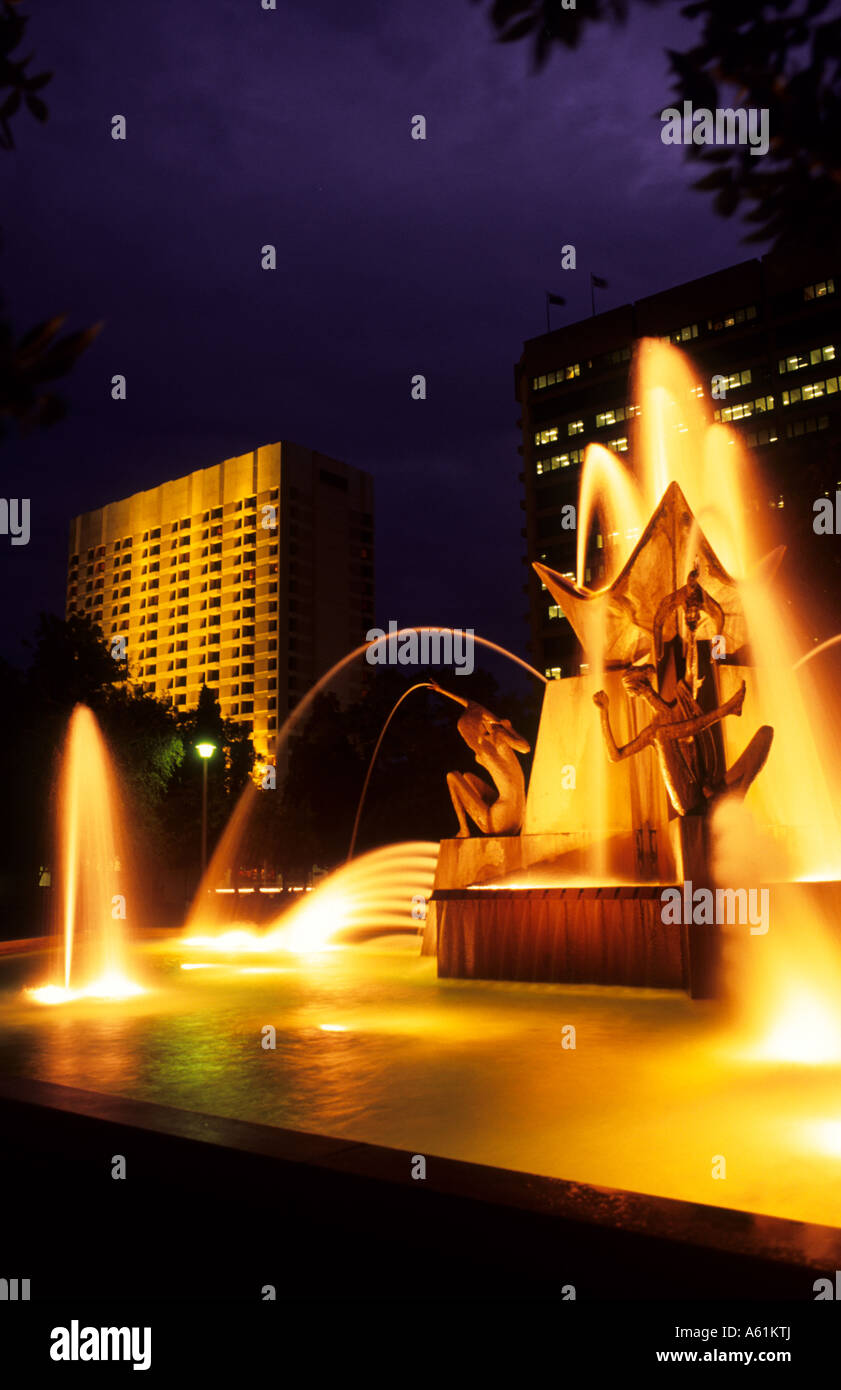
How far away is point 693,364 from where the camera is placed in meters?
73.1

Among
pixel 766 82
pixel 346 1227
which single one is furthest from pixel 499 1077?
pixel 766 82

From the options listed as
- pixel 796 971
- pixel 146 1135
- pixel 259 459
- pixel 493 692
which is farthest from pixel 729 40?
pixel 259 459

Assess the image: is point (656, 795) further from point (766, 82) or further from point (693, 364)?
point (693, 364)

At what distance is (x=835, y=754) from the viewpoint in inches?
572

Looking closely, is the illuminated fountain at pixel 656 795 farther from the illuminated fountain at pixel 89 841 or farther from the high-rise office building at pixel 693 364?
the high-rise office building at pixel 693 364

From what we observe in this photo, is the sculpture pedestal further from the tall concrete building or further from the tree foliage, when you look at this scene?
the tall concrete building

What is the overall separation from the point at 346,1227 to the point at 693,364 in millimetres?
76656

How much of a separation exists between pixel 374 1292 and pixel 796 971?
7447 millimetres

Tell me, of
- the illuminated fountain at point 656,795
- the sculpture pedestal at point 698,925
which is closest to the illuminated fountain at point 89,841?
the illuminated fountain at point 656,795

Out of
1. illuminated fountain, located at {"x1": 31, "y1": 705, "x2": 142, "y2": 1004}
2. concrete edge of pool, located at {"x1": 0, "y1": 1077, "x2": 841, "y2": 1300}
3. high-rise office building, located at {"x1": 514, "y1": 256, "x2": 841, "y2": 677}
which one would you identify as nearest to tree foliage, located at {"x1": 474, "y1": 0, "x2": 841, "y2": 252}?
concrete edge of pool, located at {"x1": 0, "y1": 1077, "x2": 841, "y2": 1300}

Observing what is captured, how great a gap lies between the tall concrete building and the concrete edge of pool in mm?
Result: 101538

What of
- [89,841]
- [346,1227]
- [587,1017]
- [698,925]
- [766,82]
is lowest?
[587,1017]

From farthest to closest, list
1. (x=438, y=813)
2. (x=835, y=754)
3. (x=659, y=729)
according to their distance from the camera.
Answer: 1. (x=438, y=813)
2. (x=835, y=754)
3. (x=659, y=729)
